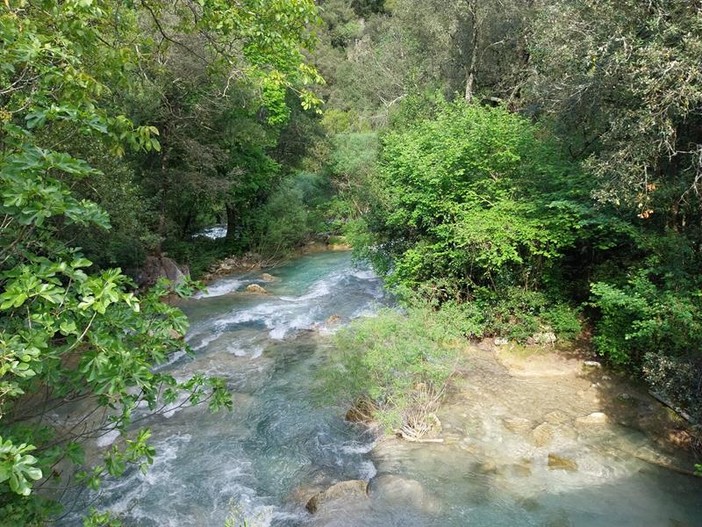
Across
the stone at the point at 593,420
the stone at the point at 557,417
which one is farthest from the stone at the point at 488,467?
the stone at the point at 593,420

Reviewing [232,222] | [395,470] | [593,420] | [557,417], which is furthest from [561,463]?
[232,222]

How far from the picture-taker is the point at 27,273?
104 inches

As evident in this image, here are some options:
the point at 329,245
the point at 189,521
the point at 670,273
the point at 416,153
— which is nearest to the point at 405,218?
the point at 416,153

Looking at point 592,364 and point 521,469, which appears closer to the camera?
point 521,469

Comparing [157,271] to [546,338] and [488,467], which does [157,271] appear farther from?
[488,467]

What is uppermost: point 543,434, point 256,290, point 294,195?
point 294,195

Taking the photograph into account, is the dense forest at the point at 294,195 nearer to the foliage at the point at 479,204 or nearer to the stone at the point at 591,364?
the foliage at the point at 479,204

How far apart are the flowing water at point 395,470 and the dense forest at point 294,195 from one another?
89cm

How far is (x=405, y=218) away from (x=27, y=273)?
33.3ft

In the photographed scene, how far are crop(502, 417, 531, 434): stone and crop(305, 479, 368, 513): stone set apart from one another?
288 cm

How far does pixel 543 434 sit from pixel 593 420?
3.52 ft

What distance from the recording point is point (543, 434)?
7.62 metres

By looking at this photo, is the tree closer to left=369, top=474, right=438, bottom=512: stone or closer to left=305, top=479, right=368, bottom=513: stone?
left=305, top=479, right=368, bottom=513: stone

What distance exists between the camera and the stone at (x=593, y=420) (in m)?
7.91
